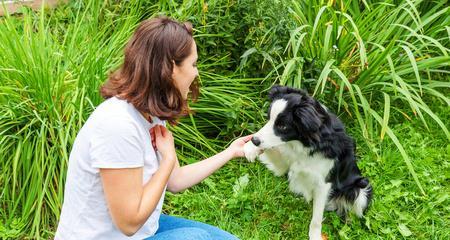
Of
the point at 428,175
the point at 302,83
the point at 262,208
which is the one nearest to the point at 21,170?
the point at 262,208

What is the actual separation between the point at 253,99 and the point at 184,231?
1.68 m

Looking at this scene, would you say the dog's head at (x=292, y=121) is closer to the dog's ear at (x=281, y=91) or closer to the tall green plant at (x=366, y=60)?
the dog's ear at (x=281, y=91)

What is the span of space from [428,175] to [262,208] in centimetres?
106

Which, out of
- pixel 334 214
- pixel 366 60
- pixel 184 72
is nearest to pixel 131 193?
pixel 184 72

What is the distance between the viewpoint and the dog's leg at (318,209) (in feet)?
9.32

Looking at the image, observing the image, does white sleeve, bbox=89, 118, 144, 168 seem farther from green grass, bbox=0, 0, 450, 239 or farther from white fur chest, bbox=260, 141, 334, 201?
green grass, bbox=0, 0, 450, 239

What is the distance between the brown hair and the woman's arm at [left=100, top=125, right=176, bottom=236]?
23 centimetres

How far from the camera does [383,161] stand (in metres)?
3.37

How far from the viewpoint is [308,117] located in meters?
2.43

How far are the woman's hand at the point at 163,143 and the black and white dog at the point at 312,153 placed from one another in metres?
0.59

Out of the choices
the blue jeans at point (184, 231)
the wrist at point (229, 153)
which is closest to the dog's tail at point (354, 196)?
the wrist at point (229, 153)

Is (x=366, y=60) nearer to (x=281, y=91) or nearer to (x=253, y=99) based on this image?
(x=253, y=99)

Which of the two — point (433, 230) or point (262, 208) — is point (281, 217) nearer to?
point (262, 208)

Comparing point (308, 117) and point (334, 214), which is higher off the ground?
point (308, 117)
